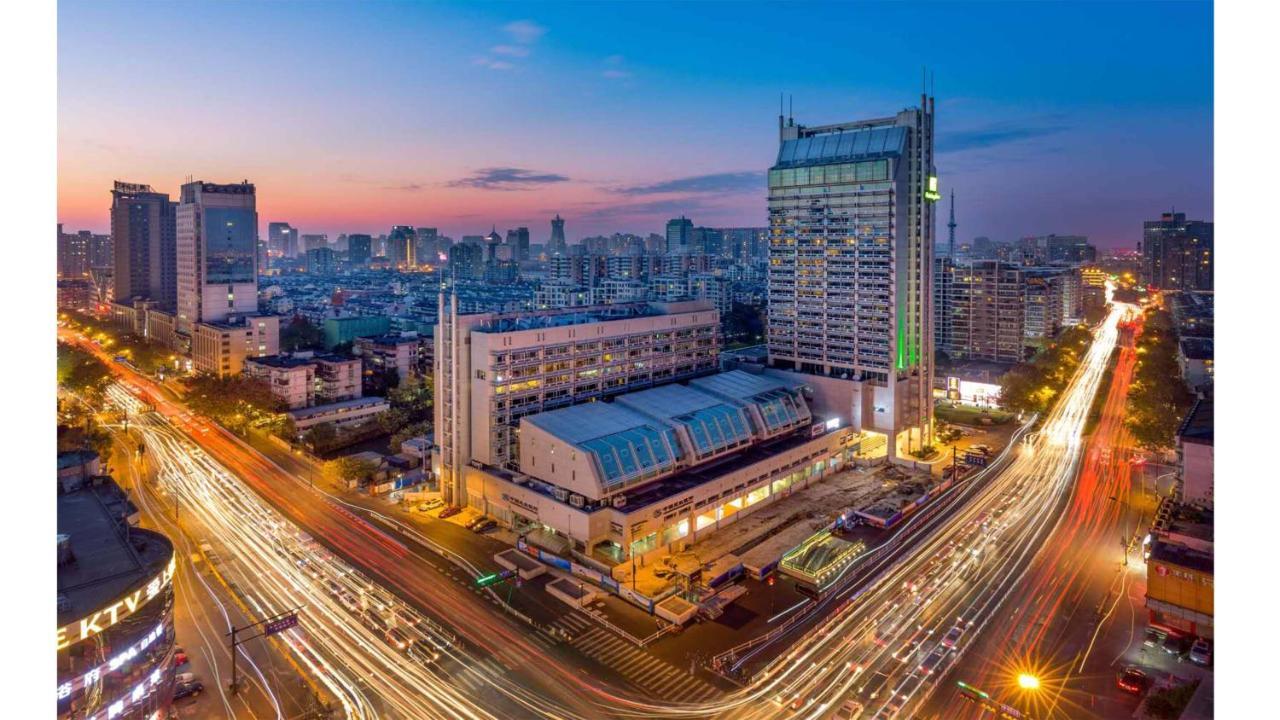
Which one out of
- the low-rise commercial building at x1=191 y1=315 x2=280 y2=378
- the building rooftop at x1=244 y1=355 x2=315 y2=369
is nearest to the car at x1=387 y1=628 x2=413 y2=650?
the building rooftop at x1=244 y1=355 x2=315 y2=369

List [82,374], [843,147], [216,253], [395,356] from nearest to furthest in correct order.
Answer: [843,147]
[82,374]
[395,356]
[216,253]

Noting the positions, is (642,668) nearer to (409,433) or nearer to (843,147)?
(409,433)

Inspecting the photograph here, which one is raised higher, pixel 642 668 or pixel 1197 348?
pixel 1197 348

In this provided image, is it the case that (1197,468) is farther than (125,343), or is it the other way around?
(125,343)

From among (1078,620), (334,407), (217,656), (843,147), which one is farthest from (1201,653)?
(334,407)
